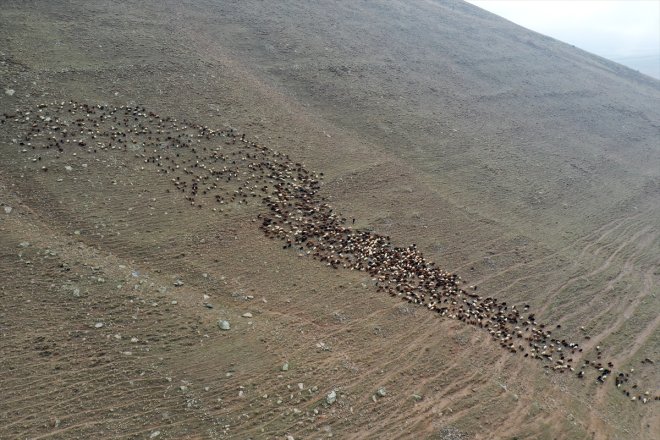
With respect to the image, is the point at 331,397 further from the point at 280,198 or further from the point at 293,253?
the point at 280,198

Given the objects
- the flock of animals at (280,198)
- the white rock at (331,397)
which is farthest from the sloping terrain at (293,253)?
the flock of animals at (280,198)

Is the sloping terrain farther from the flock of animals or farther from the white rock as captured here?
the flock of animals

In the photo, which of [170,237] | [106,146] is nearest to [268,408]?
[170,237]

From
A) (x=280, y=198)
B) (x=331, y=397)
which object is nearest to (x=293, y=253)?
(x=280, y=198)

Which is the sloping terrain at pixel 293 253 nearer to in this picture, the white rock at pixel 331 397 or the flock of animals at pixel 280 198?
the white rock at pixel 331 397

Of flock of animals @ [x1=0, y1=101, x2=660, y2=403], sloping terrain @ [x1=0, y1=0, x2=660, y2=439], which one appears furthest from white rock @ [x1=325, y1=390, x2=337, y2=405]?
flock of animals @ [x1=0, y1=101, x2=660, y2=403]
